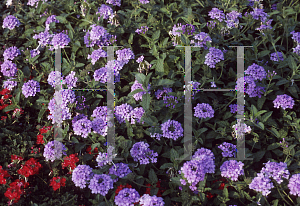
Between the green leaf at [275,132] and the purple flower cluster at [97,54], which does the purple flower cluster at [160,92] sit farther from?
the green leaf at [275,132]

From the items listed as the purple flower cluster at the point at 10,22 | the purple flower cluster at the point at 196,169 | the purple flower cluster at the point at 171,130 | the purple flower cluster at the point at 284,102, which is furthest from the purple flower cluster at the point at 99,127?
the purple flower cluster at the point at 10,22

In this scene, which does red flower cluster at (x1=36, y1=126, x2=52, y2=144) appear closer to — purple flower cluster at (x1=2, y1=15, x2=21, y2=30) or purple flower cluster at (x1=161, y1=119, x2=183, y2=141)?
purple flower cluster at (x1=161, y1=119, x2=183, y2=141)

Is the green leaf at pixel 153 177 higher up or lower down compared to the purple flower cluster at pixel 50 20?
lower down

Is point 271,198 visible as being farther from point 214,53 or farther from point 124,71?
point 124,71

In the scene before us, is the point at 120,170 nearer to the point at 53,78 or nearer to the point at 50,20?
the point at 53,78

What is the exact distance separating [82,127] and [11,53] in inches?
69.0

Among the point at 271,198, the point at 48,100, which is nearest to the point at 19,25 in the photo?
the point at 48,100

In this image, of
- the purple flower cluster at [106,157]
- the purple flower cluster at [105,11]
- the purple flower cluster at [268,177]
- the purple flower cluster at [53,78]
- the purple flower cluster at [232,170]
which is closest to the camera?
the purple flower cluster at [268,177]

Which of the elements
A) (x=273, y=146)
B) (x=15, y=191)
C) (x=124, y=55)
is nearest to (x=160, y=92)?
(x=124, y=55)

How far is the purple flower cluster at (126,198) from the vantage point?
8.14 ft

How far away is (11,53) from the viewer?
13.0ft

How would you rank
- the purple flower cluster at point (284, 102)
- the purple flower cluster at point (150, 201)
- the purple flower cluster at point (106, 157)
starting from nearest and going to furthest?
the purple flower cluster at point (150, 201), the purple flower cluster at point (106, 157), the purple flower cluster at point (284, 102)

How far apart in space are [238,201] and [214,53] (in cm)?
158

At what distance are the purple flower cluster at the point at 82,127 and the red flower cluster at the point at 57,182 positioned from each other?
1.56 feet
